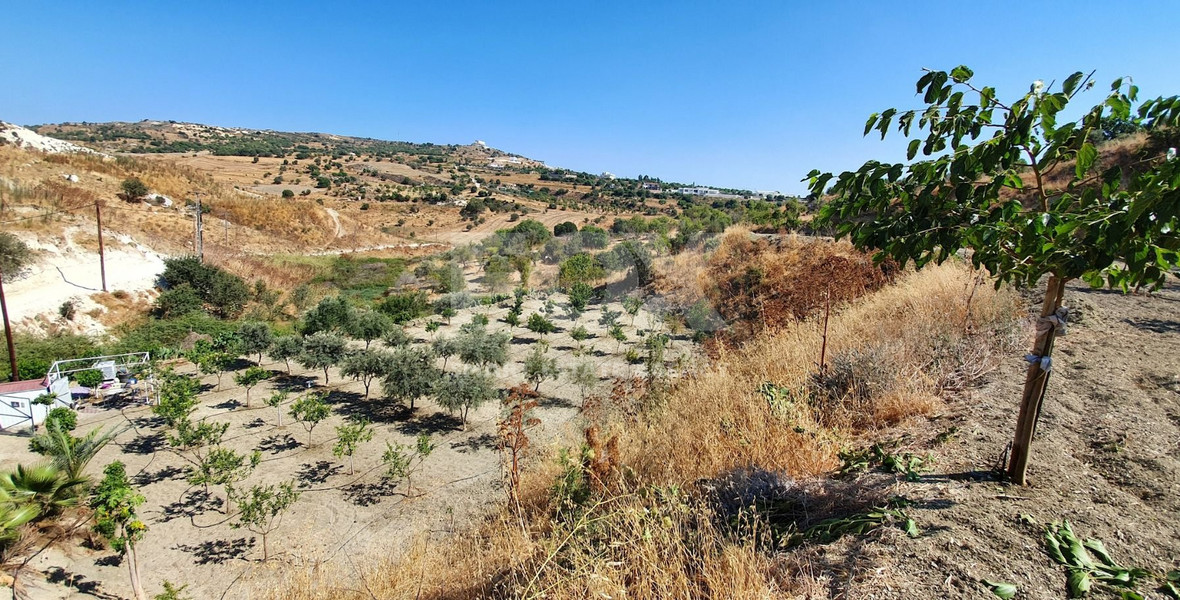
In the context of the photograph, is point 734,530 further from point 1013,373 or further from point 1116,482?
point 1013,373

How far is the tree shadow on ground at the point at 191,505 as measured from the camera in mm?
8156

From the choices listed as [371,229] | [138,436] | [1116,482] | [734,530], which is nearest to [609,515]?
[734,530]

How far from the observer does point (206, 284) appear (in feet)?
64.6

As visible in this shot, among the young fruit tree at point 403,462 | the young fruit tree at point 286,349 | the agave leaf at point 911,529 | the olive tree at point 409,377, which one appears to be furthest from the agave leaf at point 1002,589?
the young fruit tree at point 286,349

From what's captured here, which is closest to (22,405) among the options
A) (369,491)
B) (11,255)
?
(369,491)

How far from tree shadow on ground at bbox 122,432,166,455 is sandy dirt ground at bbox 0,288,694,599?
0.02 metres

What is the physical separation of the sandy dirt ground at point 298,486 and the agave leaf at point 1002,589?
11.0ft

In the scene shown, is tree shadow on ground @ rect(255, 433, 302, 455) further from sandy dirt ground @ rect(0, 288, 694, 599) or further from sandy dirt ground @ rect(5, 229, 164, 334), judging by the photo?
sandy dirt ground @ rect(5, 229, 164, 334)

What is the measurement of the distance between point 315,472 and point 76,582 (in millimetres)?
3403

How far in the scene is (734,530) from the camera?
2.45 meters

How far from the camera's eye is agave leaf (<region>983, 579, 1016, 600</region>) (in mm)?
1691

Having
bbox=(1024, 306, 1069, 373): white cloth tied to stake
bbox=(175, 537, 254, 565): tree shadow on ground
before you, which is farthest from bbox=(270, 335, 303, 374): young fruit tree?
bbox=(1024, 306, 1069, 373): white cloth tied to stake

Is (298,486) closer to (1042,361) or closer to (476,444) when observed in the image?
(476,444)

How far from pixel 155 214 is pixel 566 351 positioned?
87.6 ft
